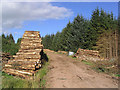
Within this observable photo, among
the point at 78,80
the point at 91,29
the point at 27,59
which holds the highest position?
the point at 91,29

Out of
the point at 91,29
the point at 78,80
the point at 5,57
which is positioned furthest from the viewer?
the point at 91,29

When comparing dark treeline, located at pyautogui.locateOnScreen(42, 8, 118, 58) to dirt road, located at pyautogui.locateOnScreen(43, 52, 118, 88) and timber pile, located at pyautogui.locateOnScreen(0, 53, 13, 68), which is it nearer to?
dirt road, located at pyautogui.locateOnScreen(43, 52, 118, 88)

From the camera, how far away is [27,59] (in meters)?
11.1

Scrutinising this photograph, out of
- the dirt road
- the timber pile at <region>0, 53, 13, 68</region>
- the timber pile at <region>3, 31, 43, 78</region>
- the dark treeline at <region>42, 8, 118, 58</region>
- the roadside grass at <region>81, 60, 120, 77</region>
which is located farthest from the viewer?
the dark treeline at <region>42, 8, 118, 58</region>

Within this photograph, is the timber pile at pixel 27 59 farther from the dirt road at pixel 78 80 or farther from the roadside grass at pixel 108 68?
the roadside grass at pixel 108 68

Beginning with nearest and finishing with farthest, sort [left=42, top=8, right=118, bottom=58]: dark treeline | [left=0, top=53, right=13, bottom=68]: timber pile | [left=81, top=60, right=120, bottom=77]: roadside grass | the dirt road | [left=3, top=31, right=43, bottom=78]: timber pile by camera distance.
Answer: the dirt road
[left=3, top=31, right=43, bottom=78]: timber pile
[left=81, top=60, right=120, bottom=77]: roadside grass
[left=0, top=53, right=13, bottom=68]: timber pile
[left=42, top=8, right=118, bottom=58]: dark treeline

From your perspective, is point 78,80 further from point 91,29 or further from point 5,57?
point 91,29

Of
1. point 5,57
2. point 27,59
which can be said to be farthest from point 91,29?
point 5,57

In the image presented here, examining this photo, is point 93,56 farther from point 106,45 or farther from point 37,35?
point 37,35

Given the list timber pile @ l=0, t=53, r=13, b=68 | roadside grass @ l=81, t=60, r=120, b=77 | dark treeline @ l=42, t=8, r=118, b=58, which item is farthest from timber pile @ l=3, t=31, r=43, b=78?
dark treeline @ l=42, t=8, r=118, b=58

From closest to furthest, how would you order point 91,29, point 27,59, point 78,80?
point 78,80
point 27,59
point 91,29

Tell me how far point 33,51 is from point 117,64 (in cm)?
870

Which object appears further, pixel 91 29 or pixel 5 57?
pixel 91 29

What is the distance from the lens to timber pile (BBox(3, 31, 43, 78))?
9.18 metres
